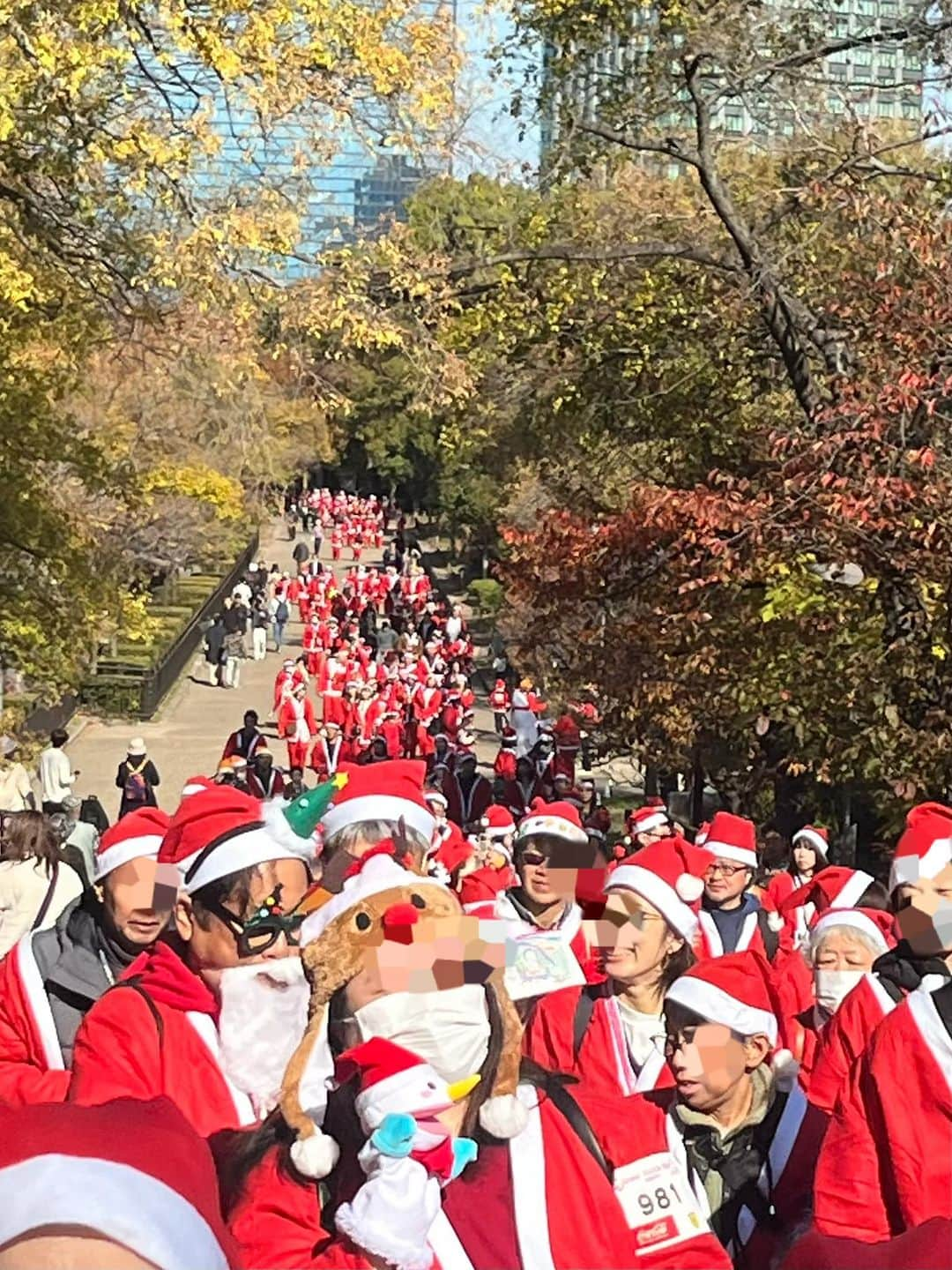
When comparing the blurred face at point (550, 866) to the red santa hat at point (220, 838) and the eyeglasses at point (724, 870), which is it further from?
the red santa hat at point (220, 838)

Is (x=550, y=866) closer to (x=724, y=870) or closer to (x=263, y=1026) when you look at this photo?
(x=724, y=870)

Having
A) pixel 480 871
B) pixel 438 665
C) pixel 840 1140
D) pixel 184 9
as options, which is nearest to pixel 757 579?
pixel 480 871

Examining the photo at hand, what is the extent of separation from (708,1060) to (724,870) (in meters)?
2.86

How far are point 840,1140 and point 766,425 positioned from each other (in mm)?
9618

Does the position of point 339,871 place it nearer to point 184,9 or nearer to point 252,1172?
point 252,1172

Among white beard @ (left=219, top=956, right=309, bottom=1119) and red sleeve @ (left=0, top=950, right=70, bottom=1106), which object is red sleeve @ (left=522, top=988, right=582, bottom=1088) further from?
red sleeve @ (left=0, top=950, right=70, bottom=1106)

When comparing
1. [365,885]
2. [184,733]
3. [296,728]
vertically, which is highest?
[365,885]

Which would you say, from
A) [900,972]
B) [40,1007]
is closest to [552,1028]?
[900,972]

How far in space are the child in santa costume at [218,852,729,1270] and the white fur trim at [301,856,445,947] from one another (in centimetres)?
2

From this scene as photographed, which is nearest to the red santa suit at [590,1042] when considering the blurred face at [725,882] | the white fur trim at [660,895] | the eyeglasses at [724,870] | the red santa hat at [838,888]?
the white fur trim at [660,895]

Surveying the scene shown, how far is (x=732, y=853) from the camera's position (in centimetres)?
644

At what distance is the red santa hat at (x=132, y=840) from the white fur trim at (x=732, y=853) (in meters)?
2.49

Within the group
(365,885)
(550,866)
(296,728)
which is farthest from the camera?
(296,728)

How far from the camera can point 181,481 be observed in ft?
80.4
